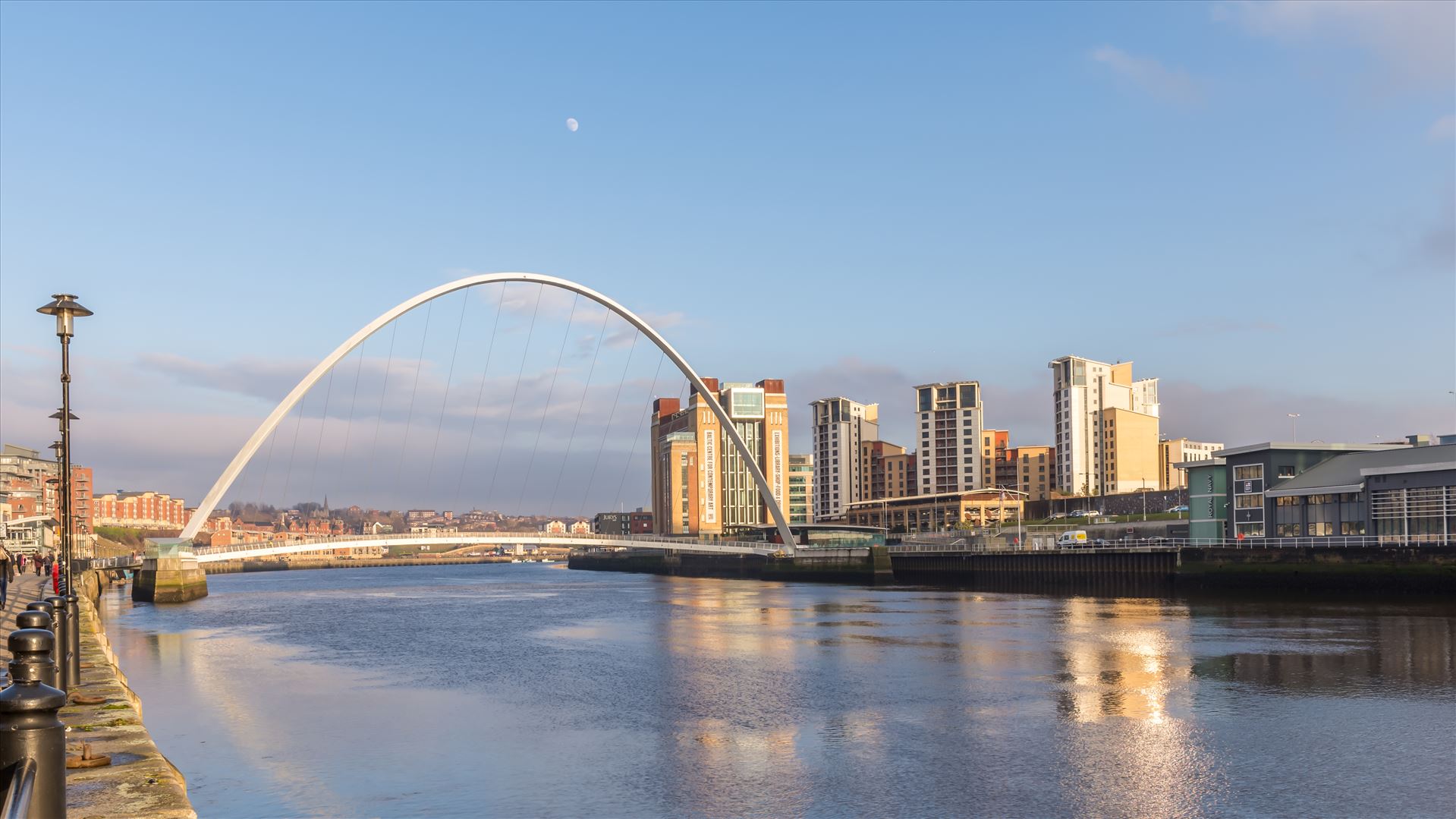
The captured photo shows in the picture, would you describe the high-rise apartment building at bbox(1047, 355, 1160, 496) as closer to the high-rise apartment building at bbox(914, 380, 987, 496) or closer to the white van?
the high-rise apartment building at bbox(914, 380, 987, 496)

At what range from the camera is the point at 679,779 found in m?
16.9

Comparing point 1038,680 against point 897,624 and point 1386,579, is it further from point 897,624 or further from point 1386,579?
point 1386,579

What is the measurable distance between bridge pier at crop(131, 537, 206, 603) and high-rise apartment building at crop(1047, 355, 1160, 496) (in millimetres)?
145285

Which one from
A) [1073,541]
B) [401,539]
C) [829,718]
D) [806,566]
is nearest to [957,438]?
[806,566]

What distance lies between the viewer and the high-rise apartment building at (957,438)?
195 metres

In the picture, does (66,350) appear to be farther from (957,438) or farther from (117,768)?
(957,438)

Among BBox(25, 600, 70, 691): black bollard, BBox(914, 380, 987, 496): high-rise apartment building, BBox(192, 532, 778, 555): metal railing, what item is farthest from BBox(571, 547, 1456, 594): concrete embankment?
BBox(914, 380, 987, 496): high-rise apartment building

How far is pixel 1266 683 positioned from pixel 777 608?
3723cm

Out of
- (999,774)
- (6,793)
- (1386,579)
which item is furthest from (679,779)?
(1386,579)

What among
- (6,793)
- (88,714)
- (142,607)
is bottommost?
(142,607)

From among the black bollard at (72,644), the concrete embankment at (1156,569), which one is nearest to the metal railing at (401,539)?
the concrete embankment at (1156,569)

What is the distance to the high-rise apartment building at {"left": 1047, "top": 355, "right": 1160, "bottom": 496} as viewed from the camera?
188500 millimetres

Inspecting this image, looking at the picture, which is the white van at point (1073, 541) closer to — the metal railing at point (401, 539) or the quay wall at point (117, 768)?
the metal railing at point (401, 539)

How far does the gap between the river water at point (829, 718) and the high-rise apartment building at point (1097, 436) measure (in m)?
146
